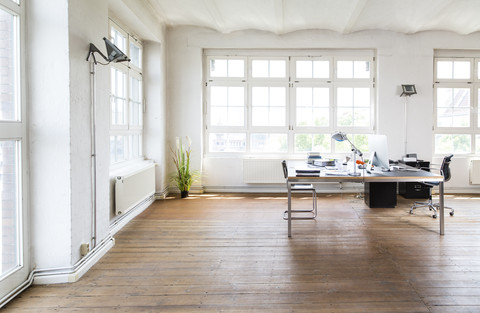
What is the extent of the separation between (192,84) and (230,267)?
15.6 ft

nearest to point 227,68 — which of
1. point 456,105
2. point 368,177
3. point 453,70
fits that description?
point 368,177

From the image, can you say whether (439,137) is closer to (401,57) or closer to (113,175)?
(401,57)

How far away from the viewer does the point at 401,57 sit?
7.34 metres

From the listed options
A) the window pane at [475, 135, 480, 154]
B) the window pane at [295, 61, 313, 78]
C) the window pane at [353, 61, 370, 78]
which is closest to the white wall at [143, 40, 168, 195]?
the window pane at [295, 61, 313, 78]

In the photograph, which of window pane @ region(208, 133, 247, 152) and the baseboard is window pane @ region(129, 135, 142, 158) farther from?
the baseboard

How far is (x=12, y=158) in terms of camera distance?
111 inches

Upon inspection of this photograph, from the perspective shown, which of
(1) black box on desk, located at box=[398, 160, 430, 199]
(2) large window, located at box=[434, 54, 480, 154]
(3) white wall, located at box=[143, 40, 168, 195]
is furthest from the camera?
(2) large window, located at box=[434, 54, 480, 154]

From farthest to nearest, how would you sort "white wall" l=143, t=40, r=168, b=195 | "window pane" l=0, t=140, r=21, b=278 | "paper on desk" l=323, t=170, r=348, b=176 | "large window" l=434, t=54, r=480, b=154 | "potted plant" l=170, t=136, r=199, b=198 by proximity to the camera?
"large window" l=434, t=54, r=480, b=154
"potted plant" l=170, t=136, r=199, b=198
"white wall" l=143, t=40, r=168, b=195
"paper on desk" l=323, t=170, r=348, b=176
"window pane" l=0, t=140, r=21, b=278

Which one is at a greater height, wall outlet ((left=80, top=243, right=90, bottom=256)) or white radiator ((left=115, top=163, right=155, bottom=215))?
white radiator ((left=115, top=163, right=155, bottom=215))

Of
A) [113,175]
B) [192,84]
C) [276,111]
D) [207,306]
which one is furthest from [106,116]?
[276,111]

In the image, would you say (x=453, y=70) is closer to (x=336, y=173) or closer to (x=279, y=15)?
(x=279, y=15)

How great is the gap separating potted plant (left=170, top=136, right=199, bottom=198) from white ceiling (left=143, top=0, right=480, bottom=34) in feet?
7.71

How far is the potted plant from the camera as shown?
23.0 feet

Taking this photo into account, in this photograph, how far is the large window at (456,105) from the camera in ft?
24.5
